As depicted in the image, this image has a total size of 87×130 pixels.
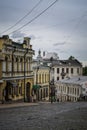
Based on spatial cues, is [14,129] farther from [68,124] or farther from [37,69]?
[37,69]

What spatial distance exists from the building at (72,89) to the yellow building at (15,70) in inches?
808

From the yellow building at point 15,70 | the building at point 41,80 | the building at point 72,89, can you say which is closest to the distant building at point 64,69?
the building at point 72,89

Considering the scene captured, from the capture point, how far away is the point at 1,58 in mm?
40750

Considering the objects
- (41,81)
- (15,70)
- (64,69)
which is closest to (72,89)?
(41,81)

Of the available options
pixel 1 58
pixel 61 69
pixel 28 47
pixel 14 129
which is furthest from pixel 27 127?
pixel 61 69

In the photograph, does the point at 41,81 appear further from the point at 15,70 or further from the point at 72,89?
the point at 15,70

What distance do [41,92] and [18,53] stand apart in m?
18.9

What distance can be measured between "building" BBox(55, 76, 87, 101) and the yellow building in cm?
2051

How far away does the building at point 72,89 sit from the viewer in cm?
7219

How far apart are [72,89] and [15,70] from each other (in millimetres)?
32667

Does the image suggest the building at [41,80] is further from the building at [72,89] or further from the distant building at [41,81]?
the building at [72,89]

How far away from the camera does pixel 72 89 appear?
7650 cm

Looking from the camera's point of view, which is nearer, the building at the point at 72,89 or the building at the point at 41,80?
the building at the point at 41,80

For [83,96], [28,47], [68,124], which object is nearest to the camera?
[68,124]
